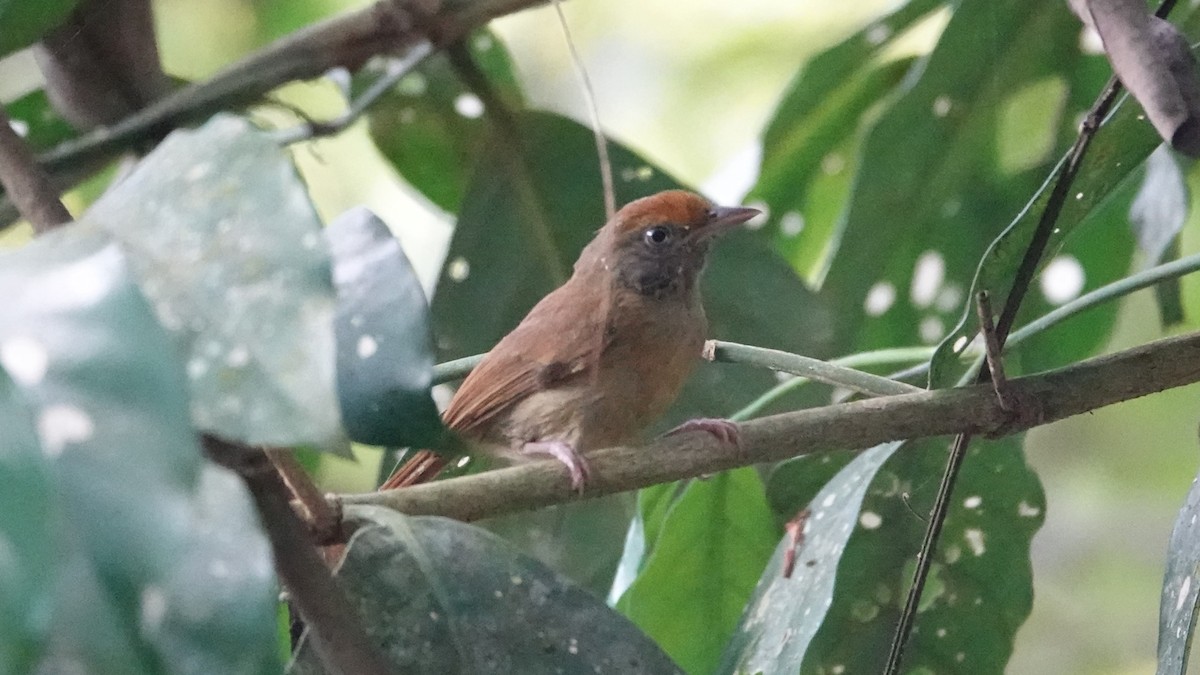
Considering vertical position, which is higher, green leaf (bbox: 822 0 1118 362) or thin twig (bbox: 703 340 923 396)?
thin twig (bbox: 703 340 923 396)

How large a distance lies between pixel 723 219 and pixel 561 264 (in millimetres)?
344

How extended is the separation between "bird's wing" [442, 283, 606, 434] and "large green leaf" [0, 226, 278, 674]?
4.63 feet

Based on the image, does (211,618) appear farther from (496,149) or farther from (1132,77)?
(496,149)

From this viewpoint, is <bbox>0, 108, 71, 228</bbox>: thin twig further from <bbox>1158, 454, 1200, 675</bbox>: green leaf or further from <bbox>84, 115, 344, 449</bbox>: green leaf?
<bbox>1158, 454, 1200, 675</bbox>: green leaf

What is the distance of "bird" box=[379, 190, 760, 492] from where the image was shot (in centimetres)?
192

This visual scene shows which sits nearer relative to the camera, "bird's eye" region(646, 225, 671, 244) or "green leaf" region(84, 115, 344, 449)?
"green leaf" region(84, 115, 344, 449)

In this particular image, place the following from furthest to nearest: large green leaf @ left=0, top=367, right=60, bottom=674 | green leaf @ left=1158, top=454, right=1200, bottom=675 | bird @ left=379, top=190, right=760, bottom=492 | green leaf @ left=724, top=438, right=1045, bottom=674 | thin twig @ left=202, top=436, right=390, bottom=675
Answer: bird @ left=379, top=190, right=760, bottom=492, green leaf @ left=724, top=438, right=1045, bottom=674, green leaf @ left=1158, top=454, right=1200, bottom=675, thin twig @ left=202, top=436, right=390, bottom=675, large green leaf @ left=0, top=367, right=60, bottom=674

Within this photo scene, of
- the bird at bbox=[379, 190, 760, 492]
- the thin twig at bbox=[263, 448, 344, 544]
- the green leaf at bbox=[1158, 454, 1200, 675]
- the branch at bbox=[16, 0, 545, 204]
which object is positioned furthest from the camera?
the branch at bbox=[16, 0, 545, 204]

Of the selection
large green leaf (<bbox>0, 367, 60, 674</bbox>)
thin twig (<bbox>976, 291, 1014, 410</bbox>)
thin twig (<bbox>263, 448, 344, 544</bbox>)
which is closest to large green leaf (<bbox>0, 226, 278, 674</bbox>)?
large green leaf (<bbox>0, 367, 60, 674</bbox>)

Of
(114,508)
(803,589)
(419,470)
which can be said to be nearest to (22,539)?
(114,508)

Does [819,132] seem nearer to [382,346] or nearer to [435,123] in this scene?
[435,123]

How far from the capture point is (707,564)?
5.52 ft

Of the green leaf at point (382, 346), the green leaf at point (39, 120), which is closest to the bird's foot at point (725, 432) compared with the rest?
the green leaf at point (382, 346)

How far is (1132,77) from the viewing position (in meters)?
0.87
